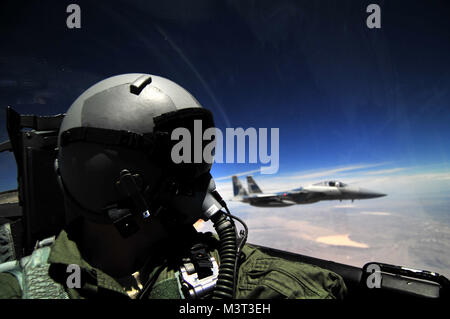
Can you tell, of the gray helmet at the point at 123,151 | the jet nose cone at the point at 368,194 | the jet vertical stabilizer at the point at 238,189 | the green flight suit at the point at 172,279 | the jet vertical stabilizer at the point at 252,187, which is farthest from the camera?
the jet vertical stabilizer at the point at 252,187

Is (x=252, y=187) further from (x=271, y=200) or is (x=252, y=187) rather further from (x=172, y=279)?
(x=172, y=279)

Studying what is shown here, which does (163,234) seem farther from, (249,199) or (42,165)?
(249,199)

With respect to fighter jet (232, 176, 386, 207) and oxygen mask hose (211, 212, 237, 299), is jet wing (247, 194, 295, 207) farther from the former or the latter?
oxygen mask hose (211, 212, 237, 299)

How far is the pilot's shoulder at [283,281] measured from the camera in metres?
0.84

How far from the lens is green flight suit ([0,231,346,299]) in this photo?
81 cm

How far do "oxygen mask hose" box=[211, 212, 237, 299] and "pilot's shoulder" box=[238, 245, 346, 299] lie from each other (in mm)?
76

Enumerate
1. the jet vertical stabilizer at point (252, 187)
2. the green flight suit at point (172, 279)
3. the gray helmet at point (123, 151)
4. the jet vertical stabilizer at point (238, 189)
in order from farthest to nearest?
the jet vertical stabilizer at point (252, 187)
the jet vertical stabilizer at point (238, 189)
the gray helmet at point (123, 151)
the green flight suit at point (172, 279)

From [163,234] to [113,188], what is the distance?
0.37 m

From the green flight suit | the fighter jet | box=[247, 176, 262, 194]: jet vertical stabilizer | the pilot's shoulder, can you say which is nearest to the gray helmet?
the green flight suit

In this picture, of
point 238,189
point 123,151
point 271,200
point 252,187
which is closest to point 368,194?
point 271,200

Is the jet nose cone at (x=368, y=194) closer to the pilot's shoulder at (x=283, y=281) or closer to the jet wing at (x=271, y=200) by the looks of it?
the jet wing at (x=271, y=200)

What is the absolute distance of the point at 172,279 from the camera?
3.11 ft

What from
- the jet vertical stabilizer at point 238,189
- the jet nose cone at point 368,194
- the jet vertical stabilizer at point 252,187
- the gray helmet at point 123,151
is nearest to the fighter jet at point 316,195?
the jet nose cone at point 368,194

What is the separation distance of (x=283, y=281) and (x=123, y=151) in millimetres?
877
